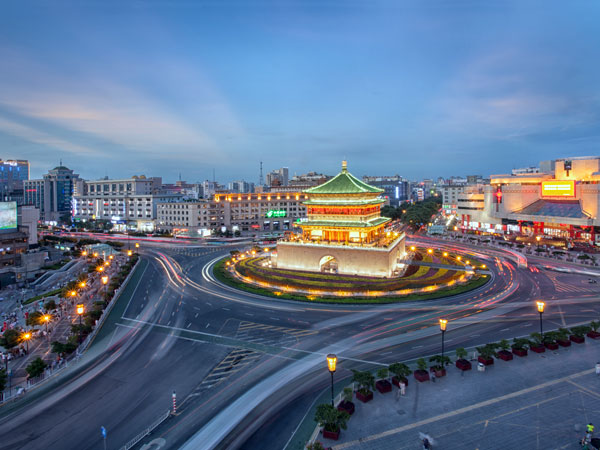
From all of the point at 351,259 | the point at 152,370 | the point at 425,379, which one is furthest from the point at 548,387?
the point at 351,259

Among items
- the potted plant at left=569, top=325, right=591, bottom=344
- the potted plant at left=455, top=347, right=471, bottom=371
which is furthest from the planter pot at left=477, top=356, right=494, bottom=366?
the potted plant at left=569, top=325, right=591, bottom=344

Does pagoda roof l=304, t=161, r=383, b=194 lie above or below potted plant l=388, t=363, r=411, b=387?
above

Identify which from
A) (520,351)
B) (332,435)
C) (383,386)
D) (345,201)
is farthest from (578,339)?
(345,201)

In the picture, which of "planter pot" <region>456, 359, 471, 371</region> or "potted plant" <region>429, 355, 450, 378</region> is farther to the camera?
"planter pot" <region>456, 359, 471, 371</region>

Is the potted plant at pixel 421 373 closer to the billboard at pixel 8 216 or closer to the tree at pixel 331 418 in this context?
the tree at pixel 331 418

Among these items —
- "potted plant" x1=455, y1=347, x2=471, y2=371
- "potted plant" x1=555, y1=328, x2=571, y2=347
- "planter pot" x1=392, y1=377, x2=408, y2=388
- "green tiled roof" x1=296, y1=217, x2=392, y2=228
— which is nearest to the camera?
"planter pot" x1=392, y1=377, x2=408, y2=388

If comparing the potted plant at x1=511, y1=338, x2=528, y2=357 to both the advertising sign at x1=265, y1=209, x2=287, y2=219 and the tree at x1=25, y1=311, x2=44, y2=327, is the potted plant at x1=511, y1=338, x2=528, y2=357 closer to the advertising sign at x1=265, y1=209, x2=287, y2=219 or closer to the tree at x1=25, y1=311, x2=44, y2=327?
the tree at x1=25, y1=311, x2=44, y2=327

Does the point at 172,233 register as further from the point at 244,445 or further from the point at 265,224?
the point at 244,445
